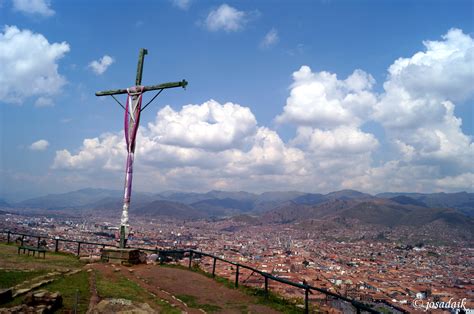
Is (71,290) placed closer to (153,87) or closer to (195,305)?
(195,305)

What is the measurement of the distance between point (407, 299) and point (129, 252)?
51.9 feet

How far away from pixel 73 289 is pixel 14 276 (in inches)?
86.5

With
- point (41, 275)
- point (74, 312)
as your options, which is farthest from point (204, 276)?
point (74, 312)

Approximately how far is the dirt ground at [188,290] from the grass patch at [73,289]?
113 centimetres

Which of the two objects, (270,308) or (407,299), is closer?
(270,308)

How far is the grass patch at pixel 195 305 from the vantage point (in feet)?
28.3

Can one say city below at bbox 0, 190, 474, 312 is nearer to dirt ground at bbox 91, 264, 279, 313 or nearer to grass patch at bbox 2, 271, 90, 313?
dirt ground at bbox 91, 264, 279, 313

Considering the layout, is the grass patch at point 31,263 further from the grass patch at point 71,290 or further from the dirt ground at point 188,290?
the grass patch at point 71,290

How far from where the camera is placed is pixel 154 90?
15.2 metres

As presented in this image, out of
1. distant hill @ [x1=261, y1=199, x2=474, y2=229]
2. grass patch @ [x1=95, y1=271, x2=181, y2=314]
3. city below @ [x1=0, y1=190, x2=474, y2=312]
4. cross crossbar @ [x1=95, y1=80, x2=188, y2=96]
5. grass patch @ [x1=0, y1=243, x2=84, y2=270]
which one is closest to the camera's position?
grass patch @ [x1=95, y1=271, x2=181, y2=314]

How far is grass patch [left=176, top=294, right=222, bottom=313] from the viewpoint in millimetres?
8619

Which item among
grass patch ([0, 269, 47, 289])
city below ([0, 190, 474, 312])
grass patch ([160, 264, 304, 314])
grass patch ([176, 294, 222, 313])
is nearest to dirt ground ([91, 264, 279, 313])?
grass patch ([176, 294, 222, 313])

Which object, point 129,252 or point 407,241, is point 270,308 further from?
point 407,241

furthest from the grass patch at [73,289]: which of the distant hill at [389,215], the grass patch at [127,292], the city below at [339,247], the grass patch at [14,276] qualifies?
the distant hill at [389,215]
